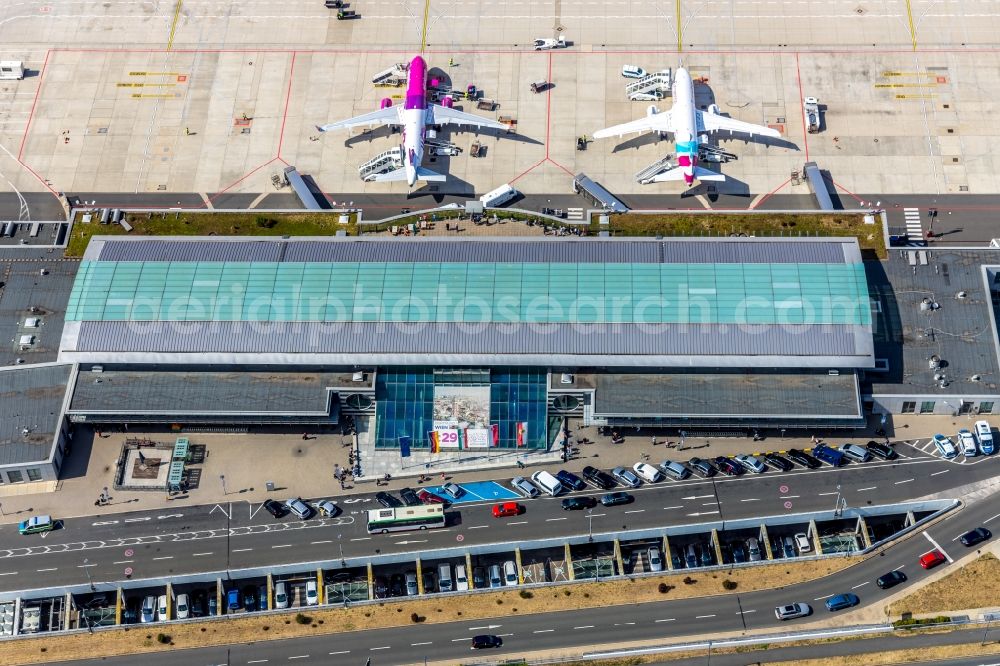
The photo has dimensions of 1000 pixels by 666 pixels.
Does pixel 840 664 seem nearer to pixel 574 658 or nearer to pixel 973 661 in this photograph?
pixel 973 661

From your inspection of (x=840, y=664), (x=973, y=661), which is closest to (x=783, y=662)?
(x=840, y=664)

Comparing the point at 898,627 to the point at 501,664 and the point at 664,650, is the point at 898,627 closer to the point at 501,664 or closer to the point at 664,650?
the point at 664,650

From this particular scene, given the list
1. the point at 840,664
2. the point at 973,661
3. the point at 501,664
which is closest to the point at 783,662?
the point at 840,664

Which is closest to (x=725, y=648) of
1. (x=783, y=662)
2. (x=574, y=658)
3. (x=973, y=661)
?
(x=783, y=662)

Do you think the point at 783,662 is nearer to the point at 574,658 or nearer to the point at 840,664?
the point at 840,664
